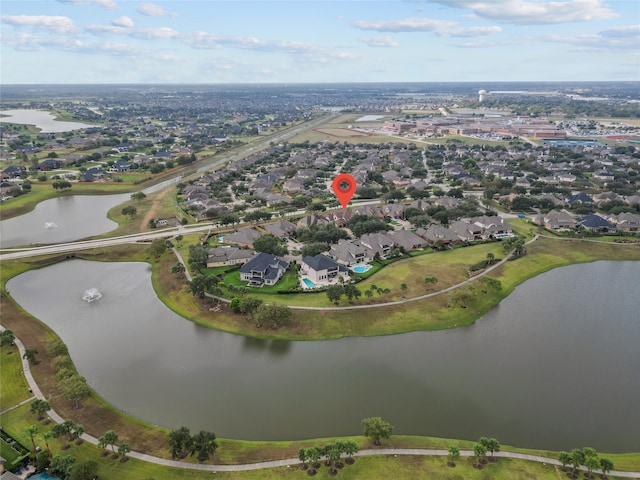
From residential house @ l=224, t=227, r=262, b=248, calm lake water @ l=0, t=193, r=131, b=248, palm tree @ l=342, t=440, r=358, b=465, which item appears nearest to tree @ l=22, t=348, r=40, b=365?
palm tree @ l=342, t=440, r=358, b=465

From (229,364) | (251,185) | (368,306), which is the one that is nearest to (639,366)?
(368,306)

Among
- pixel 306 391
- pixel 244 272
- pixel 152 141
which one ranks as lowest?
pixel 306 391

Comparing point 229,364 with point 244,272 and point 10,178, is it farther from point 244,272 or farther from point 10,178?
point 10,178

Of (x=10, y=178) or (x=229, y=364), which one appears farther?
(x=10, y=178)

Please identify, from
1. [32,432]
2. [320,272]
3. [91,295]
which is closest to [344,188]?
[320,272]

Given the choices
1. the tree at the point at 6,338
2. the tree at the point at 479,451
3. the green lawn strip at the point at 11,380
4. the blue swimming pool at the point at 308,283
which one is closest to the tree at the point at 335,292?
the blue swimming pool at the point at 308,283

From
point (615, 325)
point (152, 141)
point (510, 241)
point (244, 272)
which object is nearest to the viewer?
point (615, 325)

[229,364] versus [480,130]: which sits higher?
[480,130]

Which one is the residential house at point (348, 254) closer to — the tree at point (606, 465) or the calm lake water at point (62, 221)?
the tree at point (606, 465)

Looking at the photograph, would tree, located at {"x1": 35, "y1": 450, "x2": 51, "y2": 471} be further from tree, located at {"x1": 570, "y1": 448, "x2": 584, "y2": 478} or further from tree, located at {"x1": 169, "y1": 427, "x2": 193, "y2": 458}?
tree, located at {"x1": 570, "y1": 448, "x2": 584, "y2": 478}
